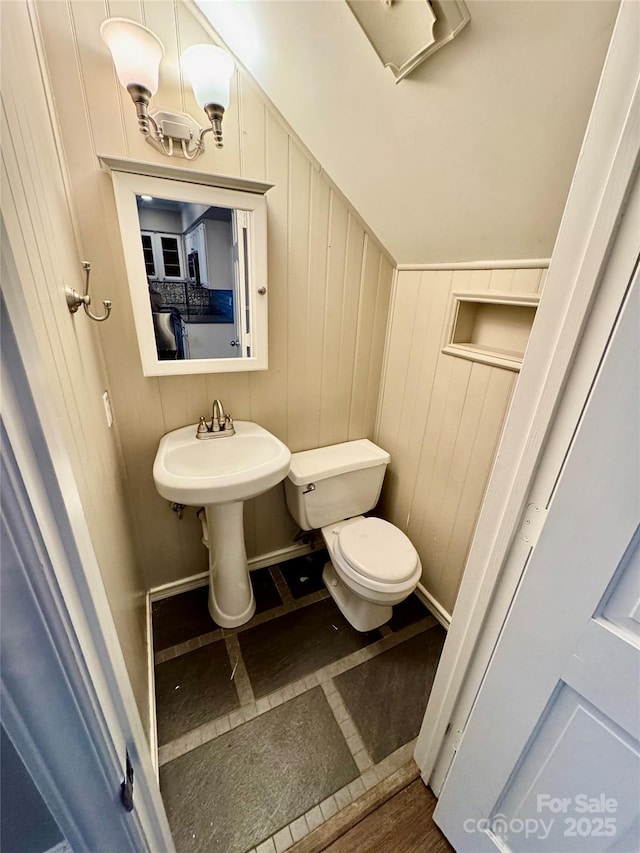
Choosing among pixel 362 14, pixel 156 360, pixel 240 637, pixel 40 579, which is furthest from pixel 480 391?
pixel 240 637

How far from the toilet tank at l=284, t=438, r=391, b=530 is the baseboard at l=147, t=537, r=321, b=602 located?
359mm

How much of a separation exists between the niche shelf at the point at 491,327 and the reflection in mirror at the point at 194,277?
845 mm

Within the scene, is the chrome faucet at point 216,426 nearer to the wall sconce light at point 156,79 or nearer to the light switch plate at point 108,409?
the light switch plate at point 108,409

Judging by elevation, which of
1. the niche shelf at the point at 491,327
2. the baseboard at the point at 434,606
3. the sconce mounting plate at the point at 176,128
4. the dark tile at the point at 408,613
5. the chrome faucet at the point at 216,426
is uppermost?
the sconce mounting plate at the point at 176,128

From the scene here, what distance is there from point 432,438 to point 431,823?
1273 millimetres

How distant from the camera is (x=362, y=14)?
82 centimetres

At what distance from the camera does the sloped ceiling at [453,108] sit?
71cm

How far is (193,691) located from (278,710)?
341mm

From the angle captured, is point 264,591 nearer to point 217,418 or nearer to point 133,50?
point 217,418

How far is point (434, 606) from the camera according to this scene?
5.51 ft

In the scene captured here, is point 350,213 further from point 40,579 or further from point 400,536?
point 40,579

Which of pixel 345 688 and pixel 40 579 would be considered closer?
pixel 40 579

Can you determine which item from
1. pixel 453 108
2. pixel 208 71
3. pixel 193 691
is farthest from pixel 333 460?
pixel 208 71

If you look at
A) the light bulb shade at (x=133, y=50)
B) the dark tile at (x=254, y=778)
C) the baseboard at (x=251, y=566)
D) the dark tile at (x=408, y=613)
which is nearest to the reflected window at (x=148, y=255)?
the light bulb shade at (x=133, y=50)
